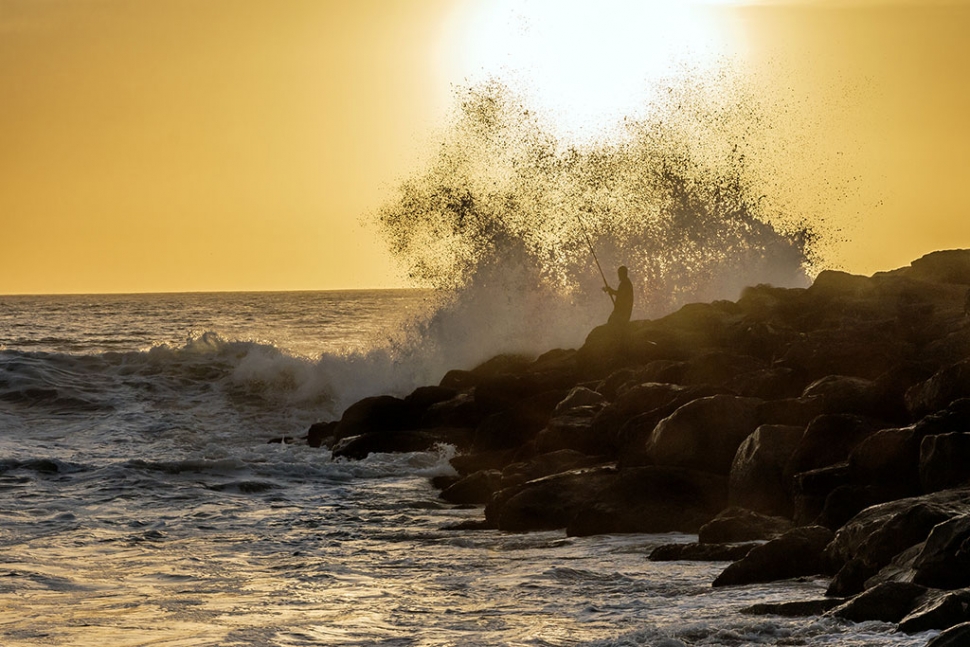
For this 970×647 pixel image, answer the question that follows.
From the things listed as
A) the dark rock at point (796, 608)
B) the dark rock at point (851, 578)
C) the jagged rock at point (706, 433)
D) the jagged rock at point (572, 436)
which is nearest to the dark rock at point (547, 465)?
the jagged rock at point (572, 436)

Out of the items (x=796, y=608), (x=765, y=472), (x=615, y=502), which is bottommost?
(x=796, y=608)

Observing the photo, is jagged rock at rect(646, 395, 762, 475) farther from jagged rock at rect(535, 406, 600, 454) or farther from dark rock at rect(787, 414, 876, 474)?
jagged rock at rect(535, 406, 600, 454)

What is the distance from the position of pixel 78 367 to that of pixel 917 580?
25.4 metres

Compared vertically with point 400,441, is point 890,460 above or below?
above

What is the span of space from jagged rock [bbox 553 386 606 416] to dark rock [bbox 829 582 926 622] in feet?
26.2

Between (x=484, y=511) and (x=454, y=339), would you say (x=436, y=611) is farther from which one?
(x=454, y=339)

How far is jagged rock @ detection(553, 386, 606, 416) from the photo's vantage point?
49.0 feet

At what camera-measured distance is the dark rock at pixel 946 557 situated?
6.73m

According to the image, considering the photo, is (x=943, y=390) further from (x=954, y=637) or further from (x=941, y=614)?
(x=954, y=637)

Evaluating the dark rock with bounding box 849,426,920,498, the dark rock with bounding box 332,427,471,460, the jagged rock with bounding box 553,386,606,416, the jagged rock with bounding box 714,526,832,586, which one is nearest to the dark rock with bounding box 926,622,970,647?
the jagged rock with bounding box 714,526,832,586

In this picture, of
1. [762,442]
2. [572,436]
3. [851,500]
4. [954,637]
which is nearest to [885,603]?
[954,637]

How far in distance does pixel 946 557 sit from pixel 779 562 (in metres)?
1.62

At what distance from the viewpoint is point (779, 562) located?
830 centimetres

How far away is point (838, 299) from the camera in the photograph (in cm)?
1925
